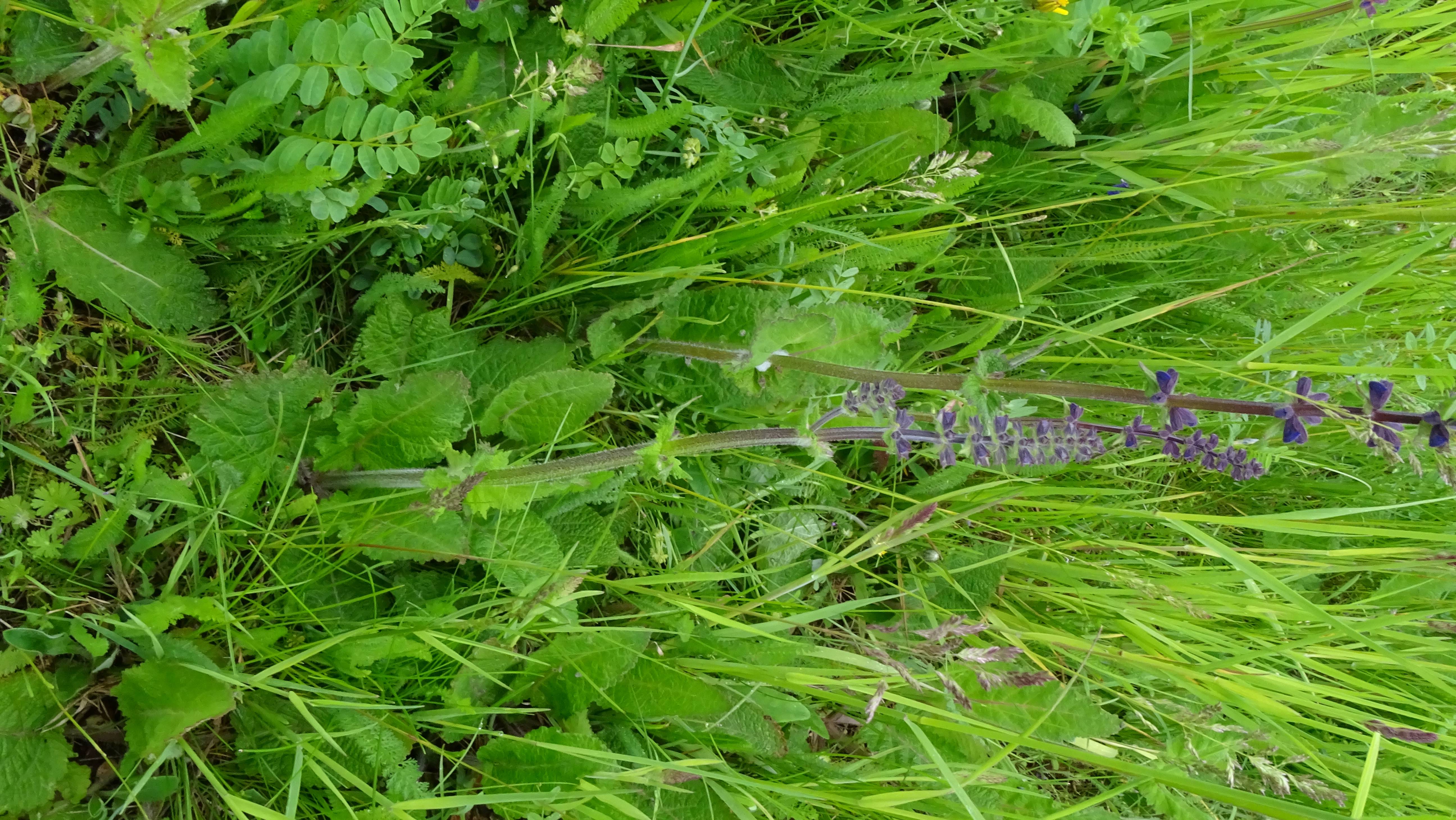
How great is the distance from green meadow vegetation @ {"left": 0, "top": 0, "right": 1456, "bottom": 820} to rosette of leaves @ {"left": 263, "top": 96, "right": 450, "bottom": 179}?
0.01 meters

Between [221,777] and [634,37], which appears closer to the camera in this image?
[221,777]

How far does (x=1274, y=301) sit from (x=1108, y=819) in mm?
1583

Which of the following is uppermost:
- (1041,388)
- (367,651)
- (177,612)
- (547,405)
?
(1041,388)

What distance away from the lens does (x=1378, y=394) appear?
1354mm

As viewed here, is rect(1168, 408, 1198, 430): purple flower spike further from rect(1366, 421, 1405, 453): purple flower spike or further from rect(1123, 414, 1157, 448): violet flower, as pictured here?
rect(1366, 421, 1405, 453): purple flower spike

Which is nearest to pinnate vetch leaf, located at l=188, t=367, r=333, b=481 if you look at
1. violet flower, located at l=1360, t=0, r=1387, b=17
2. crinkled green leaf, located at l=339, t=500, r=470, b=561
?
crinkled green leaf, located at l=339, t=500, r=470, b=561

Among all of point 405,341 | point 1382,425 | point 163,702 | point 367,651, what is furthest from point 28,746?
point 1382,425

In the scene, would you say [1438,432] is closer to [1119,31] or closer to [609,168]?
[1119,31]

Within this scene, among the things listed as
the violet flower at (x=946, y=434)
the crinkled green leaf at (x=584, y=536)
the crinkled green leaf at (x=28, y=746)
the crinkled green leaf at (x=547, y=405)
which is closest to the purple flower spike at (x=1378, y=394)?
the violet flower at (x=946, y=434)

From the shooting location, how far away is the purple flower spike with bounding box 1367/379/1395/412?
53.3 inches

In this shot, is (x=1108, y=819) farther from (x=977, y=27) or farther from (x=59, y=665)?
(x=59, y=665)

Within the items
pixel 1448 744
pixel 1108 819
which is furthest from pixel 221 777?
pixel 1448 744

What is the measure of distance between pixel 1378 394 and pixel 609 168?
1.51 m

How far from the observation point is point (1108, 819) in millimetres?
1951
